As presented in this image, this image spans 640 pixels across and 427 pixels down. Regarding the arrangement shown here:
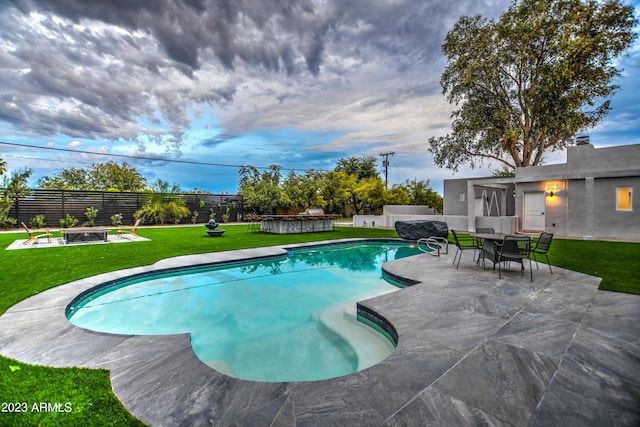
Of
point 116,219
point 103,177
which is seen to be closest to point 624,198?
point 116,219

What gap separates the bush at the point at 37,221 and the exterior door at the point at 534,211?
24.0 m

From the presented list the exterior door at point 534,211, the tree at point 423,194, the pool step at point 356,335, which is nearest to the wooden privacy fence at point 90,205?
the tree at point 423,194

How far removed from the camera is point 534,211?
46.8 feet

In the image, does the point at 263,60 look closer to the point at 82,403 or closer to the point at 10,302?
the point at 10,302

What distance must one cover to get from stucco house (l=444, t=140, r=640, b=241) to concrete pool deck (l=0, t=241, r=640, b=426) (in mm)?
10556

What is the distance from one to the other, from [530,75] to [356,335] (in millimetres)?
19804

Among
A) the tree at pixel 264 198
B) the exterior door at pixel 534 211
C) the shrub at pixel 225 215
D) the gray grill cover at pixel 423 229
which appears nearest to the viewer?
the gray grill cover at pixel 423 229

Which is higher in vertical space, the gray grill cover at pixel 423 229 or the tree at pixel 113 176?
the tree at pixel 113 176

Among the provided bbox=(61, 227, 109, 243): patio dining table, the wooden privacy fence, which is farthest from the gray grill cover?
the wooden privacy fence

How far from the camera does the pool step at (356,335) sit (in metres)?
3.33

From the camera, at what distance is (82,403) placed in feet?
6.91

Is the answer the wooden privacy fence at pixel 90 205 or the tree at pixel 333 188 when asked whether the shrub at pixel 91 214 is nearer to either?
the wooden privacy fence at pixel 90 205

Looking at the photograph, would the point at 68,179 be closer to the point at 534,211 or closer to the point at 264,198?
the point at 264,198

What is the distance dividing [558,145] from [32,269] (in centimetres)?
2582
